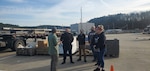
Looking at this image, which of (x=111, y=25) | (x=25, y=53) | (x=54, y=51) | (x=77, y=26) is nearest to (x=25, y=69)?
(x=54, y=51)

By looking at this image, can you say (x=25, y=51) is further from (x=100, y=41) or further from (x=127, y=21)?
→ (x=127, y=21)

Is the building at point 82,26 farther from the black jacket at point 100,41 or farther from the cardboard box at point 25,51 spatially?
the black jacket at point 100,41

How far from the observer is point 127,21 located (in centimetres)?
15288

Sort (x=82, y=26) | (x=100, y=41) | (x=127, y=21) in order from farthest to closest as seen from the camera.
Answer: (x=127, y=21)
(x=82, y=26)
(x=100, y=41)

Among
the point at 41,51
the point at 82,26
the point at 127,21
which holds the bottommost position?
the point at 41,51

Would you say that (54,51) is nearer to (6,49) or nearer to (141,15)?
(6,49)

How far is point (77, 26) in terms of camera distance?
50.1 metres

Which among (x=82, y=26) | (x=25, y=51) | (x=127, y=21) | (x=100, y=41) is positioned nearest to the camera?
(x=100, y=41)

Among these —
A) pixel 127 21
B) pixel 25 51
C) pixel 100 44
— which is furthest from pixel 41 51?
pixel 127 21

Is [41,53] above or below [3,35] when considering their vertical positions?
below

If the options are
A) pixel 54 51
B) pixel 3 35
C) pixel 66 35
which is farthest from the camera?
pixel 3 35

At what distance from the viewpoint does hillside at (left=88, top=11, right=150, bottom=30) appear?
481 ft

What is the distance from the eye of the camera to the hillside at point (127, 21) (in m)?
147

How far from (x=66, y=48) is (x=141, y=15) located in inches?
Answer: 5999
